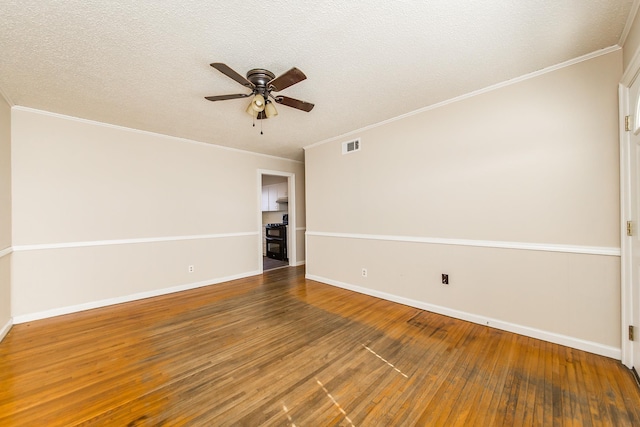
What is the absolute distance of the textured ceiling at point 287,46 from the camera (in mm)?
1515

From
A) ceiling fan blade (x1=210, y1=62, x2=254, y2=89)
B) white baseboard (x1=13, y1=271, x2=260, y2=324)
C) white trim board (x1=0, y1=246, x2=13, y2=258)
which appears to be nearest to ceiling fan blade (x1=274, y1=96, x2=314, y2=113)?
ceiling fan blade (x1=210, y1=62, x2=254, y2=89)

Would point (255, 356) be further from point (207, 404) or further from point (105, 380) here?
point (105, 380)

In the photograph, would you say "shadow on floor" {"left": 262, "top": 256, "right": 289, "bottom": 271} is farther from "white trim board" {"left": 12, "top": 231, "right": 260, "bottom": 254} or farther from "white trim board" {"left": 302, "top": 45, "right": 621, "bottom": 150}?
"white trim board" {"left": 302, "top": 45, "right": 621, "bottom": 150}

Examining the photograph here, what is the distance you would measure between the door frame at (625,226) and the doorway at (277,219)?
4716 millimetres

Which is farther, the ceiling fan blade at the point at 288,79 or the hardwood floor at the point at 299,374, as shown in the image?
the ceiling fan blade at the point at 288,79

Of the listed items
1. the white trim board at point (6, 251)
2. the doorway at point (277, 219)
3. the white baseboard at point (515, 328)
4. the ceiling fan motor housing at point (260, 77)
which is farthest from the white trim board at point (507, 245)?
the white trim board at point (6, 251)

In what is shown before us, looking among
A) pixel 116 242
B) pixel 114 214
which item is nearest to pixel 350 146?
pixel 114 214

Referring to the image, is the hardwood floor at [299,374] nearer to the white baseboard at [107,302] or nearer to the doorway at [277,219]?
the white baseboard at [107,302]

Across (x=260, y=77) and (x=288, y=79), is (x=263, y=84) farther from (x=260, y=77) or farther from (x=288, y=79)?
(x=288, y=79)

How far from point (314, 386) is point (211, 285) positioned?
3119 millimetres

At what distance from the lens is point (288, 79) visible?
1.88 metres

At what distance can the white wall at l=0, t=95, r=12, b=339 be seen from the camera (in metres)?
2.50

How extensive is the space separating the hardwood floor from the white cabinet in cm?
444

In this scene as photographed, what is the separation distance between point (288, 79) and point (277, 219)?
606cm
